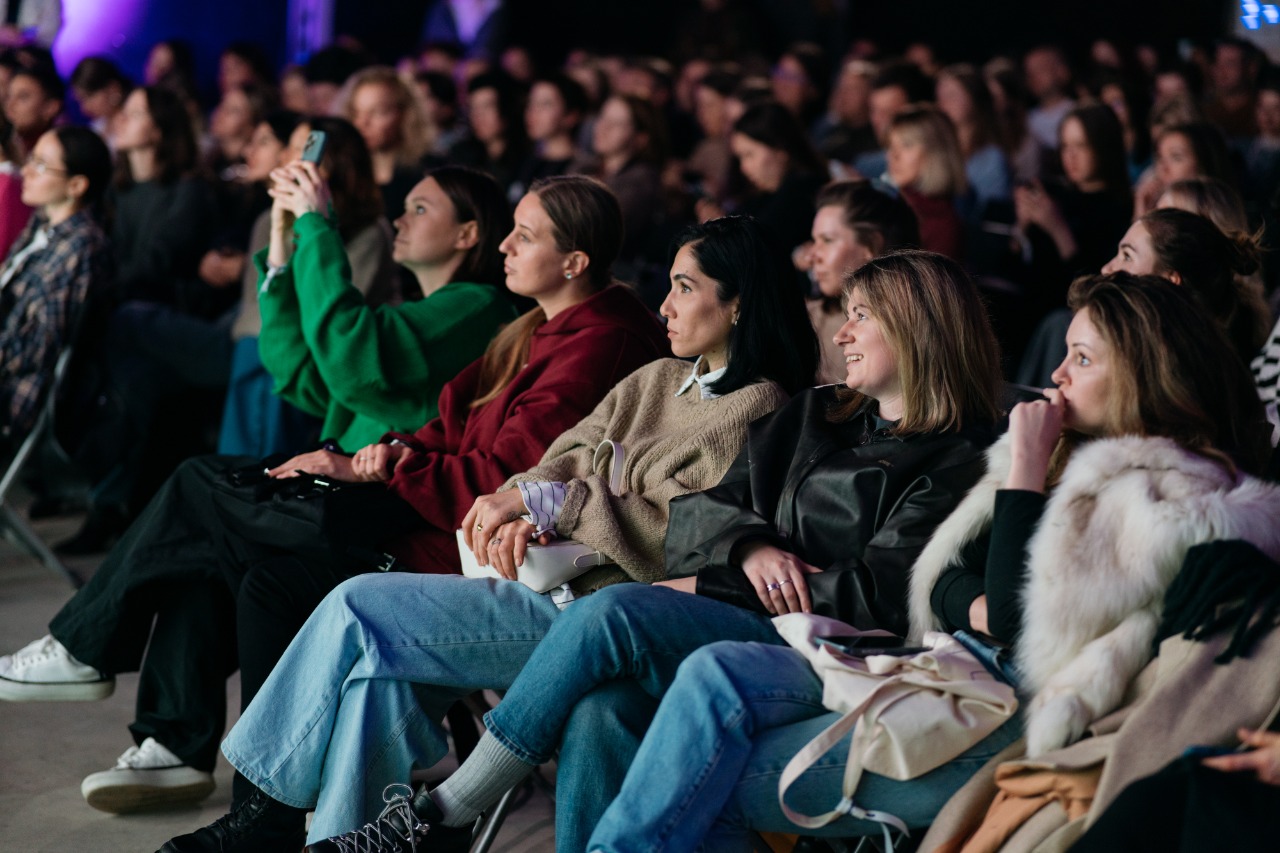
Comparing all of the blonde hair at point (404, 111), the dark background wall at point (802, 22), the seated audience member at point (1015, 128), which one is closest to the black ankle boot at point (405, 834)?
the blonde hair at point (404, 111)

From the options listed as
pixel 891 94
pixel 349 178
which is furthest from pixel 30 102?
pixel 891 94

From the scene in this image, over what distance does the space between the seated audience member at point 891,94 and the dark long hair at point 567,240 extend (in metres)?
3.39

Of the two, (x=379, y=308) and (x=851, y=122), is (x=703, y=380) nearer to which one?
(x=379, y=308)

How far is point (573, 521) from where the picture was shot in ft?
9.29

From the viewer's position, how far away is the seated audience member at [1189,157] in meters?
4.58

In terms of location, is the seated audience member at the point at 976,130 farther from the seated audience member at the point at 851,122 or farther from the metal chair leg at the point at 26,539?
the metal chair leg at the point at 26,539

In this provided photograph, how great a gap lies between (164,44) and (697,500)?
715cm

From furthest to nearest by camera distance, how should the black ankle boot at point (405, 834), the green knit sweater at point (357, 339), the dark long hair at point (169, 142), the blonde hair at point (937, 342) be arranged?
the dark long hair at point (169, 142) < the green knit sweater at point (357, 339) < the blonde hair at point (937, 342) < the black ankle boot at point (405, 834)

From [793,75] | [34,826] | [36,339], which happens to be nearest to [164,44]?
[793,75]

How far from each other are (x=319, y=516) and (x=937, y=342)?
125 cm

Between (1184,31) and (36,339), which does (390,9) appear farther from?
(36,339)

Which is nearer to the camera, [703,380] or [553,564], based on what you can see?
[553,564]

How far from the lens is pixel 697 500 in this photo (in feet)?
8.95

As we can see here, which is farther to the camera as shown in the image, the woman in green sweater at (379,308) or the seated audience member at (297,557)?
the woman in green sweater at (379,308)
